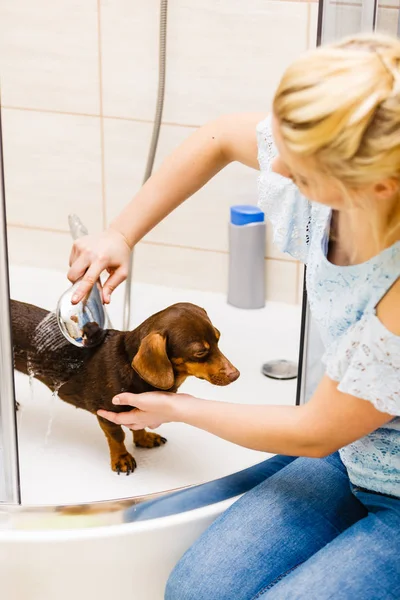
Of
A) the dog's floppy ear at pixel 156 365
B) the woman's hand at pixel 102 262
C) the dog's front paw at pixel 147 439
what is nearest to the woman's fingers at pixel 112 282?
the woman's hand at pixel 102 262

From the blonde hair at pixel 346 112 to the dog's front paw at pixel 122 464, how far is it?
2.28 feet

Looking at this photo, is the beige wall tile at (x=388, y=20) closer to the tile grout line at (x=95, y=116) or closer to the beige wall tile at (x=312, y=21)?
the beige wall tile at (x=312, y=21)

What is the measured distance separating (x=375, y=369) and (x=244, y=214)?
3.08 ft

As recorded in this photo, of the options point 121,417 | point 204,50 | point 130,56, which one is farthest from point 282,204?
point 130,56

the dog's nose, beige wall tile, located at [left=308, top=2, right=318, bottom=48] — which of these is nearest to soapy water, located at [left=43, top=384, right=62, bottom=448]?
the dog's nose

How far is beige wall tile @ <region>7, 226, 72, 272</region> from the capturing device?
167 centimetres

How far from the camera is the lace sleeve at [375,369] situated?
1.01 m

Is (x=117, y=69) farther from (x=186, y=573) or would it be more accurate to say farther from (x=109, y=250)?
(x=186, y=573)

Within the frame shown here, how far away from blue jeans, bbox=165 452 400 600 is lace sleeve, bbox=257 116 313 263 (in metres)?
0.35

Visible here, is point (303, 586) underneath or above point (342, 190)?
underneath

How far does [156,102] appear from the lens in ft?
6.32

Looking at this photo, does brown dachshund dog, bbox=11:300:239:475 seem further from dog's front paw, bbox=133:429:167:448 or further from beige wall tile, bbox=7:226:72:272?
beige wall tile, bbox=7:226:72:272

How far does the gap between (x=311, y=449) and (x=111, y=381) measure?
1.30ft

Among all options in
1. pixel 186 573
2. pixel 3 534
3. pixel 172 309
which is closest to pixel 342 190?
pixel 172 309
